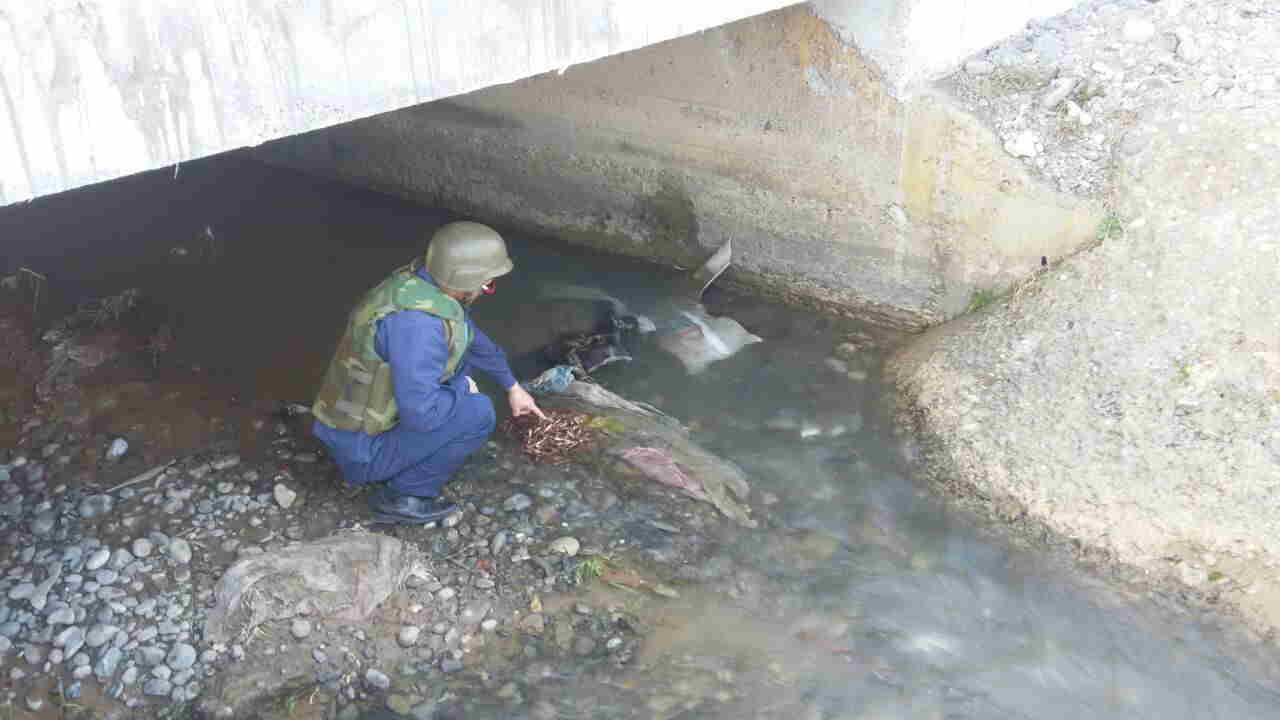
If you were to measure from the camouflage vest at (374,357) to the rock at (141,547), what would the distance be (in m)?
1.08

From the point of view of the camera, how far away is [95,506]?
6102 millimetres

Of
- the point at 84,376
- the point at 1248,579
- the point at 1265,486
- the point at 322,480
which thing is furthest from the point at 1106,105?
the point at 84,376

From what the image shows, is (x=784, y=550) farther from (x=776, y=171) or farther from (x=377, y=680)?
(x=776, y=171)

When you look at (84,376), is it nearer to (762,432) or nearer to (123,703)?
(123,703)

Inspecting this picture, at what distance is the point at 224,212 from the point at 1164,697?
30.4 feet

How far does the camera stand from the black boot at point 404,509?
5.96 m

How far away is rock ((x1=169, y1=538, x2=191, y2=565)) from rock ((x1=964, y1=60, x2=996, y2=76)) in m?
6.08

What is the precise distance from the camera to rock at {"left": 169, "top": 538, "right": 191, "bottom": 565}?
5648mm

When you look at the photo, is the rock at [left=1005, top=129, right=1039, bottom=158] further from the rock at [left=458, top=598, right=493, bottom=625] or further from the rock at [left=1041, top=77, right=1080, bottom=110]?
the rock at [left=458, top=598, right=493, bottom=625]

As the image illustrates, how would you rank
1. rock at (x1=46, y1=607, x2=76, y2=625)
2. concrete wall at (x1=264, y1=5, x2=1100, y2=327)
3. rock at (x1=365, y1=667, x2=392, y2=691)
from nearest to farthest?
rock at (x1=365, y1=667, x2=392, y2=691), rock at (x1=46, y1=607, x2=76, y2=625), concrete wall at (x1=264, y1=5, x2=1100, y2=327)

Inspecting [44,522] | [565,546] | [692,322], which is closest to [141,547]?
[44,522]

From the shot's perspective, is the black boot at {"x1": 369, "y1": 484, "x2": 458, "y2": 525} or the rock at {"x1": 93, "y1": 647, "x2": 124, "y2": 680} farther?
the black boot at {"x1": 369, "y1": 484, "x2": 458, "y2": 525}

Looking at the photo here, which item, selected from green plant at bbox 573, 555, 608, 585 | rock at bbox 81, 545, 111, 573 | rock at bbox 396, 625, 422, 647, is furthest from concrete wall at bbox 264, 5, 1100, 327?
rock at bbox 81, 545, 111, 573

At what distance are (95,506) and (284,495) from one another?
1.03 metres
